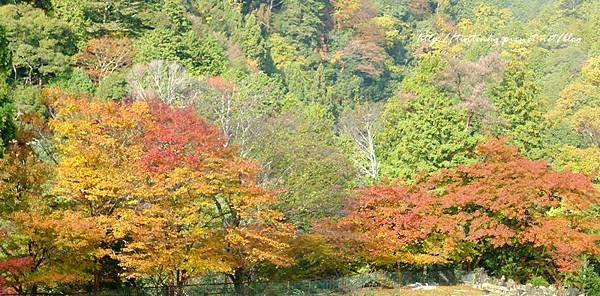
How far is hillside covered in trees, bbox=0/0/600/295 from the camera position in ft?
66.5

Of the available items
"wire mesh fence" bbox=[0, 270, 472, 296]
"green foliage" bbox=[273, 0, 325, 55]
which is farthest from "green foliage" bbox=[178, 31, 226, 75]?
A: "wire mesh fence" bbox=[0, 270, 472, 296]

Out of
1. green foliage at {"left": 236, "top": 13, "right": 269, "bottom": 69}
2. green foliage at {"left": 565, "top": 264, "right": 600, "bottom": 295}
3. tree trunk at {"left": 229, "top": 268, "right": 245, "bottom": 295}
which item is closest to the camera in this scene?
tree trunk at {"left": 229, "top": 268, "right": 245, "bottom": 295}

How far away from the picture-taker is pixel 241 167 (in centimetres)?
2180

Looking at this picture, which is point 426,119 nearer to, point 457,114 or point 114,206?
point 457,114

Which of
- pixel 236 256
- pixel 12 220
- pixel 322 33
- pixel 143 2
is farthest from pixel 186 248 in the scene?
pixel 322 33

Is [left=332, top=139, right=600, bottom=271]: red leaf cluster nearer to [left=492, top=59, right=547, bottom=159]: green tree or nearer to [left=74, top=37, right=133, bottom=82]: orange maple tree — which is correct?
[left=492, top=59, right=547, bottom=159]: green tree

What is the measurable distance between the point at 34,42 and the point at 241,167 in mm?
22886

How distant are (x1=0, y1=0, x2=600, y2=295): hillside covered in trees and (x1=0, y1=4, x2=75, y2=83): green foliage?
11cm

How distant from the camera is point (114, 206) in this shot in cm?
2147

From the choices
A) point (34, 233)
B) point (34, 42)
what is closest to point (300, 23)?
point (34, 42)

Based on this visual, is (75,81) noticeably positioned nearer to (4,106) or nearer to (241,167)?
(4,106)

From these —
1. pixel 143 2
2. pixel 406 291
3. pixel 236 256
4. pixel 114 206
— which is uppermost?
pixel 143 2

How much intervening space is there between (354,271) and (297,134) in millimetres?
10109

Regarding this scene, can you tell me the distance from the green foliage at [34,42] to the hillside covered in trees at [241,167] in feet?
0.35
